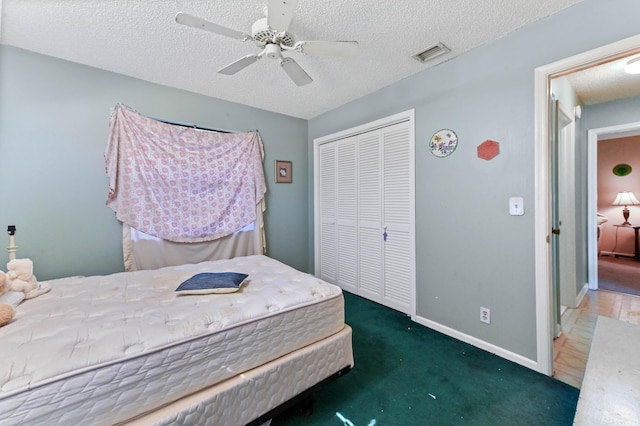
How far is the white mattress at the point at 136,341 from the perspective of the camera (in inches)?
34.9

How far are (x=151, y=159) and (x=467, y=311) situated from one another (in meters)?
3.33

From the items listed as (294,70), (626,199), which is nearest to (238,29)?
(294,70)

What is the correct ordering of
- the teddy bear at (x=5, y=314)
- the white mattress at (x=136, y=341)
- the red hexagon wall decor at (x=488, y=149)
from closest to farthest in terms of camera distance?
the white mattress at (x=136, y=341)
the teddy bear at (x=5, y=314)
the red hexagon wall decor at (x=488, y=149)

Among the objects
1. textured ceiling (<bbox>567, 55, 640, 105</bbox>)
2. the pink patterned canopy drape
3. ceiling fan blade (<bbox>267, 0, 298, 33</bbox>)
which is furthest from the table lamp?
ceiling fan blade (<bbox>267, 0, 298, 33</bbox>)

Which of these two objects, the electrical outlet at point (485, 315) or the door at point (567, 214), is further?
the door at point (567, 214)

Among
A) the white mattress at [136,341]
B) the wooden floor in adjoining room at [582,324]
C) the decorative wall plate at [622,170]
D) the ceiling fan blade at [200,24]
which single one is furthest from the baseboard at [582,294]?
the ceiling fan blade at [200,24]

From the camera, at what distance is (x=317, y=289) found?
1.64 m

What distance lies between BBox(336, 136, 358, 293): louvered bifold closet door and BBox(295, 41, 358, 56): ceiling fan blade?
1.61 m

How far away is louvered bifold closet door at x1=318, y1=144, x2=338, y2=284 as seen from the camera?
11.8 ft

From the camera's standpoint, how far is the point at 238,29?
6.18 ft

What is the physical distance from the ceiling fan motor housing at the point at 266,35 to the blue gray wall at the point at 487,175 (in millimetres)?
1442

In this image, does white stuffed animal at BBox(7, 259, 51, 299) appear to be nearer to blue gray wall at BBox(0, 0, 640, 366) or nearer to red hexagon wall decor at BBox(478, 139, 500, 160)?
blue gray wall at BBox(0, 0, 640, 366)

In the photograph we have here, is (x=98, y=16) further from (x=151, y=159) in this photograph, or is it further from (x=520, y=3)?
(x=520, y=3)

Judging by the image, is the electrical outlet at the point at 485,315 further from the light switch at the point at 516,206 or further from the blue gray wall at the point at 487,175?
the light switch at the point at 516,206
